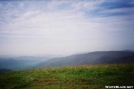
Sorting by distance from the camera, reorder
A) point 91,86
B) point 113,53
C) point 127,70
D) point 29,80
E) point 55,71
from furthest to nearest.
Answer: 1. point 113,53
2. point 55,71
3. point 127,70
4. point 29,80
5. point 91,86

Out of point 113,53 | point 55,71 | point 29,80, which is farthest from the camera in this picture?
point 113,53

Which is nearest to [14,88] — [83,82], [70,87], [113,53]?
[70,87]

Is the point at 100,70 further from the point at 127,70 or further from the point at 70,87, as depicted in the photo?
the point at 70,87

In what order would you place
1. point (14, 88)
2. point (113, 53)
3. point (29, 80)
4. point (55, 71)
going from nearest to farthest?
point (14, 88)
point (29, 80)
point (55, 71)
point (113, 53)

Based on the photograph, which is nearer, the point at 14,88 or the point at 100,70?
the point at 14,88

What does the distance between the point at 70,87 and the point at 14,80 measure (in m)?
4.91

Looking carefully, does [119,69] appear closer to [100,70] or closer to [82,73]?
[100,70]

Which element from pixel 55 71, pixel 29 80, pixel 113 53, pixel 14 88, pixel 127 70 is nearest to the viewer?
pixel 14 88

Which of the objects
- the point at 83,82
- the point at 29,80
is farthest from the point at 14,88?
the point at 83,82

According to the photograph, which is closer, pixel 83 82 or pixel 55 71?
pixel 83 82

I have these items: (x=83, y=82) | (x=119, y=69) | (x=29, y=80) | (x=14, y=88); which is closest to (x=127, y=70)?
(x=119, y=69)

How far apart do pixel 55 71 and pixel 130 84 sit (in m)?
7.38

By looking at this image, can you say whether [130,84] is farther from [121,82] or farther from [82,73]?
[82,73]

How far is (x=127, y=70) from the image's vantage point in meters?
14.6
